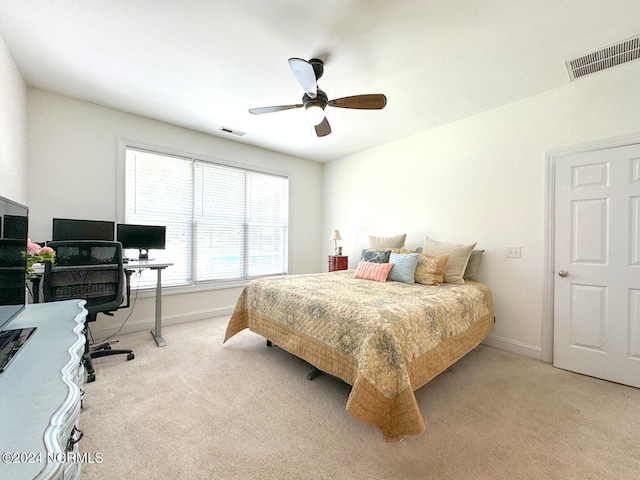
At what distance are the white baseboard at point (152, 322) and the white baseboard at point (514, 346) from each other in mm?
3586

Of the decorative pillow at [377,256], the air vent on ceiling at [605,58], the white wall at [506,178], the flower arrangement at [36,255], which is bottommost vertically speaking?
the decorative pillow at [377,256]

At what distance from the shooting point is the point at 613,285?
2.32m

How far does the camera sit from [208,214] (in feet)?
13.2

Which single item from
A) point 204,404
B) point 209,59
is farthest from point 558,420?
point 209,59

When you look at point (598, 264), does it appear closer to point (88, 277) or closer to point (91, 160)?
point (88, 277)

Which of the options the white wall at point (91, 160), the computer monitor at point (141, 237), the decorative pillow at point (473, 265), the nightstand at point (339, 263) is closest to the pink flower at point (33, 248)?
the computer monitor at point (141, 237)

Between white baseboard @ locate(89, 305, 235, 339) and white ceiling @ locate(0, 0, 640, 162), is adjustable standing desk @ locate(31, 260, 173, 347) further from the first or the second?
white ceiling @ locate(0, 0, 640, 162)

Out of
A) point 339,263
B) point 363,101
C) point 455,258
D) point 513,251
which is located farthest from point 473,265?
point 363,101

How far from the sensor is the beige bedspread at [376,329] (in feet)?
4.94

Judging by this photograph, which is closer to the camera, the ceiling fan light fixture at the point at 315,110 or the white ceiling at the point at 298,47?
the white ceiling at the point at 298,47

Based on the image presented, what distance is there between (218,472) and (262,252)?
3.47 metres

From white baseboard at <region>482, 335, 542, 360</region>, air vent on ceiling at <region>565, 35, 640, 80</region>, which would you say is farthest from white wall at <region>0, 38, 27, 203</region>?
white baseboard at <region>482, 335, 542, 360</region>

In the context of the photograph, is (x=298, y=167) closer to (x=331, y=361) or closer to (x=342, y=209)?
(x=342, y=209)

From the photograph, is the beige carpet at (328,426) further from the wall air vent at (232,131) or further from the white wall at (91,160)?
the wall air vent at (232,131)
